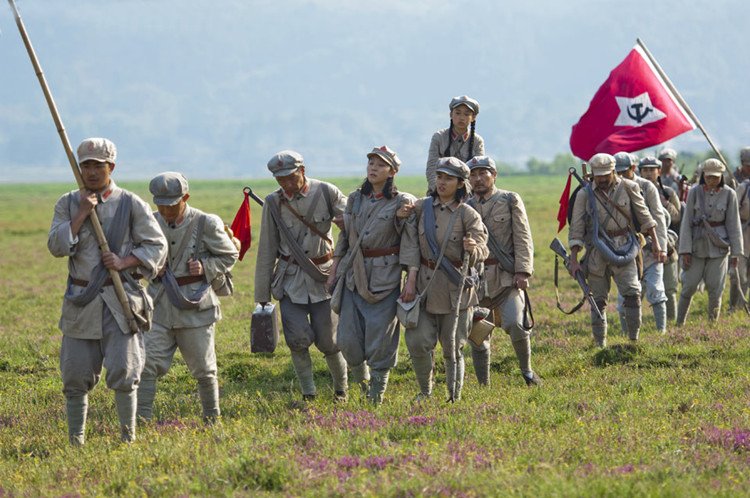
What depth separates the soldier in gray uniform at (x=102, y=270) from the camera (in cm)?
835

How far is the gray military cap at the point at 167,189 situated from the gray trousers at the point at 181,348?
1.07 metres

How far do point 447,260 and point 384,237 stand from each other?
1.99 feet

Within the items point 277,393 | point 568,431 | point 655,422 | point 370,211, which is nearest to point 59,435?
point 277,393

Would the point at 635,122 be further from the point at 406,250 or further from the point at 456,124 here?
the point at 406,250

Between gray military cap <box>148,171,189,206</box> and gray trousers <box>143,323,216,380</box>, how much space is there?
1.07 metres

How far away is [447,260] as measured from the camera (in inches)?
389

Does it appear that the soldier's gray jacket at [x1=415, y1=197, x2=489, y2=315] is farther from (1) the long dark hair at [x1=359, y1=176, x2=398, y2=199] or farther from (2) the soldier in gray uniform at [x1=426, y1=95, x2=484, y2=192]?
(2) the soldier in gray uniform at [x1=426, y1=95, x2=484, y2=192]

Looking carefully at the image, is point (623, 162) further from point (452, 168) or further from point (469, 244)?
point (469, 244)

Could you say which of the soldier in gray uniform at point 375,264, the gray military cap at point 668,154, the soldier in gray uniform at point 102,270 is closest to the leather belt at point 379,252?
the soldier in gray uniform at point 375,264

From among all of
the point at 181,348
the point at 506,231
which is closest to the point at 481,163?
the point at 506,231

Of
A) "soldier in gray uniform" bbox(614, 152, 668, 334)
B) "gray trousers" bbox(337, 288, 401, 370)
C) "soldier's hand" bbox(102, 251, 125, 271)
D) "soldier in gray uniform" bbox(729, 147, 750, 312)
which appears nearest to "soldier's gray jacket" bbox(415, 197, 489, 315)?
"gray trousers" bbox(337, 288, 401, 370)

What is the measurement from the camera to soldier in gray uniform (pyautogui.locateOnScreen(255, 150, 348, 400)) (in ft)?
Answer: 34.7

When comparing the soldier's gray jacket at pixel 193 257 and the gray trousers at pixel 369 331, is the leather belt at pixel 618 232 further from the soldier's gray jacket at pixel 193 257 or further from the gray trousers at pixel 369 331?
the soldier's gray jacket at pixel 193 257

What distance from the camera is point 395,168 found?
9938mm
